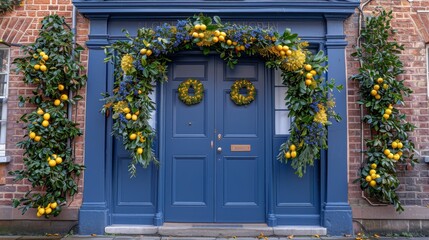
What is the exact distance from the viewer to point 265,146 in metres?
5.91

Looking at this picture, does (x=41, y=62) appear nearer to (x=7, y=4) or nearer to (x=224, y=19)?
(x=7, y=4)

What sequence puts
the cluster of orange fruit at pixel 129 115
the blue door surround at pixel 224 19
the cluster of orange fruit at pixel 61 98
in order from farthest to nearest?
the blue door surround at pixel 224 19 < the cluster of orange fruit at pixel 61 98 < the cluster of orange fruit at pixel 129 115

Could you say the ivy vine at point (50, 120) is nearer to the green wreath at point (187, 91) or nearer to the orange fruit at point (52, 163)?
the orange fruit at point (52, 163)

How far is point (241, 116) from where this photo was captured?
5961mm

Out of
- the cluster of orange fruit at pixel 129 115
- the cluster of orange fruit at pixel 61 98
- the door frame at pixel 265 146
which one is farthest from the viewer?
the door frame at pixel 265 146

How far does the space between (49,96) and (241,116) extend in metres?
2.72

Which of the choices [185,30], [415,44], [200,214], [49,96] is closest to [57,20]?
[49,96]

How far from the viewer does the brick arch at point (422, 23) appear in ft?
19.2

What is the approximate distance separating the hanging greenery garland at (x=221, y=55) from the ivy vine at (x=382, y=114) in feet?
1.81

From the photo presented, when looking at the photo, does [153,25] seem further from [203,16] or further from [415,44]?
[415,44]

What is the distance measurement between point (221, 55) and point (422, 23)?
117 inches

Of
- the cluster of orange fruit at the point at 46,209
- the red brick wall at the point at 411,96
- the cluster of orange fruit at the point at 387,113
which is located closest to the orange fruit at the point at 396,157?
the red brick wall at the point at 411,96

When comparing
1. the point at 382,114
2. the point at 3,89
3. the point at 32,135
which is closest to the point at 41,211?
the point at 32,135

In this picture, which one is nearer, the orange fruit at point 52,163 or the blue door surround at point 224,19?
the orange fruit at point 52,163
